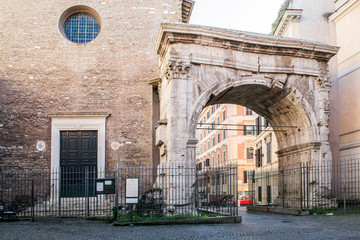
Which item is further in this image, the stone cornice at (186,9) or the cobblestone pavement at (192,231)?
the stone cornice at (186,9)

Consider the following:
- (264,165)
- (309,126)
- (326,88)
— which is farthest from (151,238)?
(264,165)

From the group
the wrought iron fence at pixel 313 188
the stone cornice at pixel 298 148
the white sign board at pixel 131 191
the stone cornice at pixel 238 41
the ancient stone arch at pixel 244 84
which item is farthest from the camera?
the stone cornice at pixel 298 148

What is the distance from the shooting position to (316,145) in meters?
14.9

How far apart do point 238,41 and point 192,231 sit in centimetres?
682

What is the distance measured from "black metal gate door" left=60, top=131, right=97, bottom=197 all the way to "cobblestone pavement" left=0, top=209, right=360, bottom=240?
11.0 feet

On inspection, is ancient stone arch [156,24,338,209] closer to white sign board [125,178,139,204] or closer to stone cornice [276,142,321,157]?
stone cornice [276,142,321,157]

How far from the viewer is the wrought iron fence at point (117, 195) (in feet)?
39.1

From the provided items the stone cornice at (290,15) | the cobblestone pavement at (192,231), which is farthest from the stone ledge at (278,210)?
the stone cornice at (290,15)

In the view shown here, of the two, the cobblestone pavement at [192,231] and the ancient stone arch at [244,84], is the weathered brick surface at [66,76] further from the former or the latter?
the cobblestone pavement at [192,231]

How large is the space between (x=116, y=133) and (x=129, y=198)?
200 inches

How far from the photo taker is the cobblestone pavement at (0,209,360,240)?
9.06 m

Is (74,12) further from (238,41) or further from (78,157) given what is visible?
(238,41)

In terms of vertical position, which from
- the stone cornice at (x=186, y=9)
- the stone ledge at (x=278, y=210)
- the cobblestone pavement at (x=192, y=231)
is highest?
the stone cornice at (x=186, y=9)

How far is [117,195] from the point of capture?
11203 mm
